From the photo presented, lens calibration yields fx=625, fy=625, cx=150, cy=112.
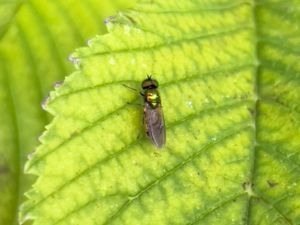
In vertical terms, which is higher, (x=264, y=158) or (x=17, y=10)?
(x=17, y=10)

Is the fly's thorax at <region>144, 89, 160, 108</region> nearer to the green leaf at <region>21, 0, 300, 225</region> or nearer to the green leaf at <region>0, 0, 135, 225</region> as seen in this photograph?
the green leaf at <region>21, 0, 300, 225</region>

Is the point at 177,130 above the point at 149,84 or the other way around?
the other way around

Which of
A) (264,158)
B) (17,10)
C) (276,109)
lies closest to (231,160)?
(264,158)

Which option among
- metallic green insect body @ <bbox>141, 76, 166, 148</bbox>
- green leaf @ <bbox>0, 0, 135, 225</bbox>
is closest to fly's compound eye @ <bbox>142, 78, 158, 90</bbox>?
metallic green insect body @ <bbox>141, 76, 166, 148</bbox>

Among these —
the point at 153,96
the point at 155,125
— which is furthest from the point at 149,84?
the point at 155,125

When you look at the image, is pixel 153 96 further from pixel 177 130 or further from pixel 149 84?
pixel 177 130

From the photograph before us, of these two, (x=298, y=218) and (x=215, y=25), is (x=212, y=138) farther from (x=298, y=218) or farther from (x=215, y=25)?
(x=215, y=25)
